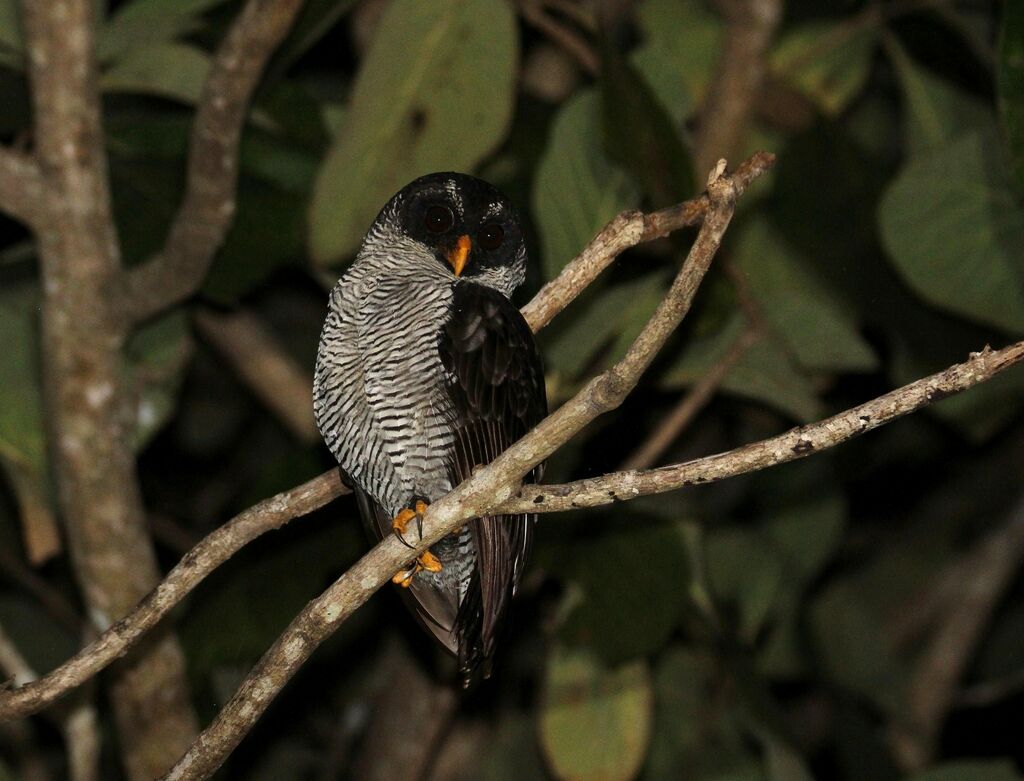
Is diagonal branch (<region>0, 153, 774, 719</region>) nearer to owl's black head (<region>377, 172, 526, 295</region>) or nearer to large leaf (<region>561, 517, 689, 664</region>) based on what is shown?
owl's black head (<region>377, 172, 526, 295</region>)

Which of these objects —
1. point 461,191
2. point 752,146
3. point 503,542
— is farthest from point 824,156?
point 503,542

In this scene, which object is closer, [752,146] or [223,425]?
[752,146]

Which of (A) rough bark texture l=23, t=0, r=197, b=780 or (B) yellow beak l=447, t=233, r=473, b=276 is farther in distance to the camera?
(A) rough bark texture l=23, t=0, r=197, b=780

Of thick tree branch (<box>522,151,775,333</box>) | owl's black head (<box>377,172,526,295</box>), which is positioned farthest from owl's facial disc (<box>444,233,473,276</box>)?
thick tree branch (<box>522,151,775,333</box>)

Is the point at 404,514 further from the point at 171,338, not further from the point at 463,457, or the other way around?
the point at 171,338

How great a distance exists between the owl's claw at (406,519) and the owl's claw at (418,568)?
139 millimetres

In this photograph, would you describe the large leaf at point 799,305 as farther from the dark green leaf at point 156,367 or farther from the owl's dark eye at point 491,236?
the dark green leaf at point 156,367

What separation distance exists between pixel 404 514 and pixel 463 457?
0.59ft

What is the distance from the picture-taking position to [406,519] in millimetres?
3014

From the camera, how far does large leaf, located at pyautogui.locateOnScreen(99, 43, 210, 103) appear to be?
4.45 metres

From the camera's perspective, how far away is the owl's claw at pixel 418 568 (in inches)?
128

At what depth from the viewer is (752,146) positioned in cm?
539

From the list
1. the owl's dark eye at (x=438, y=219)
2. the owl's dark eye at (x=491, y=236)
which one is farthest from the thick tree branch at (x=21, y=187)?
the owl's dark eye at (x=491, y=236)

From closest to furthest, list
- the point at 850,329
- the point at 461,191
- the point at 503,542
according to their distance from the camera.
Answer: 1. the point at 503,542
2. the point at 461,191
3. the point at 850,329
